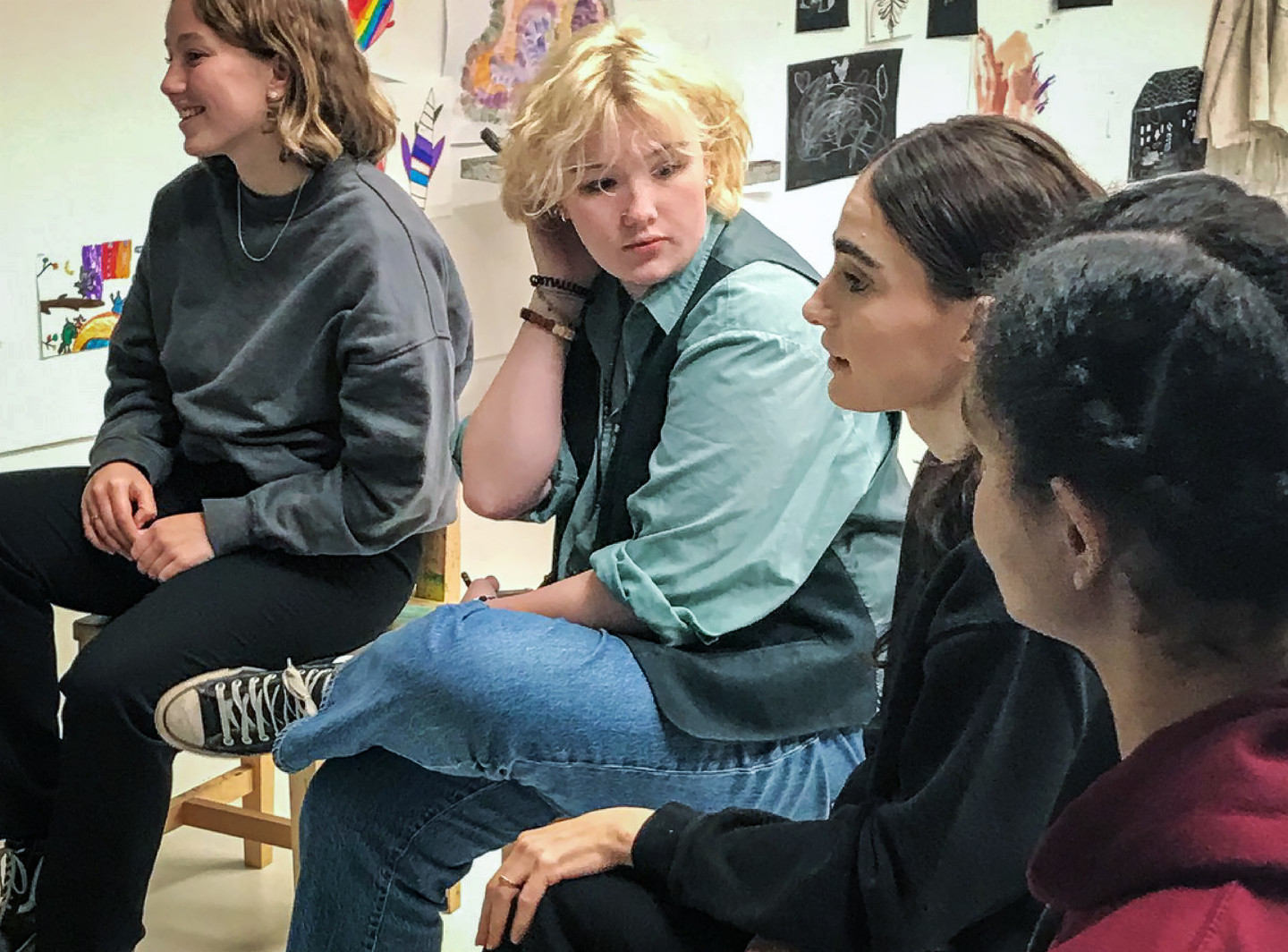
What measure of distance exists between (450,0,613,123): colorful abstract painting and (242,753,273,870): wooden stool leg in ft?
3.60

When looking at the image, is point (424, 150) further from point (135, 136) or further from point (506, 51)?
point (135, 136)

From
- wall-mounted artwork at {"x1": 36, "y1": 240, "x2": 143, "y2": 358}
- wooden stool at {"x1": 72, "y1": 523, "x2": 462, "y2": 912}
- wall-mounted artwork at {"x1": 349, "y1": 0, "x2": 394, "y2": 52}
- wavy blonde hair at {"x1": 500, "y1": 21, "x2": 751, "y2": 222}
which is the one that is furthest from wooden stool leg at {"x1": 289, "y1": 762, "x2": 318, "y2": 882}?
wall-mounted artwork at {"x1": 349, "y1": 0, "x2": 394, "y2": 52}

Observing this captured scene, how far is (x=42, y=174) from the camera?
1.72m

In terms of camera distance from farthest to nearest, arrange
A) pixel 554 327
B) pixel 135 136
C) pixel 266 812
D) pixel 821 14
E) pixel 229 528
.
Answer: pixel 821 14, pixel 266 812, pixel 135 136, pixel 229 528, pixel 554 327

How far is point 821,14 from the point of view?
2846 millimetres

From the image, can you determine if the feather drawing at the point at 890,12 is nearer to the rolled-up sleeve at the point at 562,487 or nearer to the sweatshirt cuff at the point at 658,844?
the rolled-up sleeve at the point at 562,487

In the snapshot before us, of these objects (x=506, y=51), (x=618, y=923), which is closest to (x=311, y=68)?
(x=506, y=51)

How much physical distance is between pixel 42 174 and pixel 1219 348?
1610 millimetres

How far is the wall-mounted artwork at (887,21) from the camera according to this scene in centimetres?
297

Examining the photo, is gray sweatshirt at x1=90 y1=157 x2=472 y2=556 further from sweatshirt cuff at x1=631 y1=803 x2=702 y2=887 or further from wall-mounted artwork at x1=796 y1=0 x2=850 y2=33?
wall-mounted artwork at x1=796 y1=0 x2=850 y2=33

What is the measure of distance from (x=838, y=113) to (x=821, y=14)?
21 centimetres

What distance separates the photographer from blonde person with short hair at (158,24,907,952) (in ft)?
3.55

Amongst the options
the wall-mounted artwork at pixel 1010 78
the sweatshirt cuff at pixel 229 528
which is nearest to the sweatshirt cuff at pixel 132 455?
the sweatshirt cuff at pixel 229 528

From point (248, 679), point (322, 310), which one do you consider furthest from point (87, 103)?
point (248, 679)
